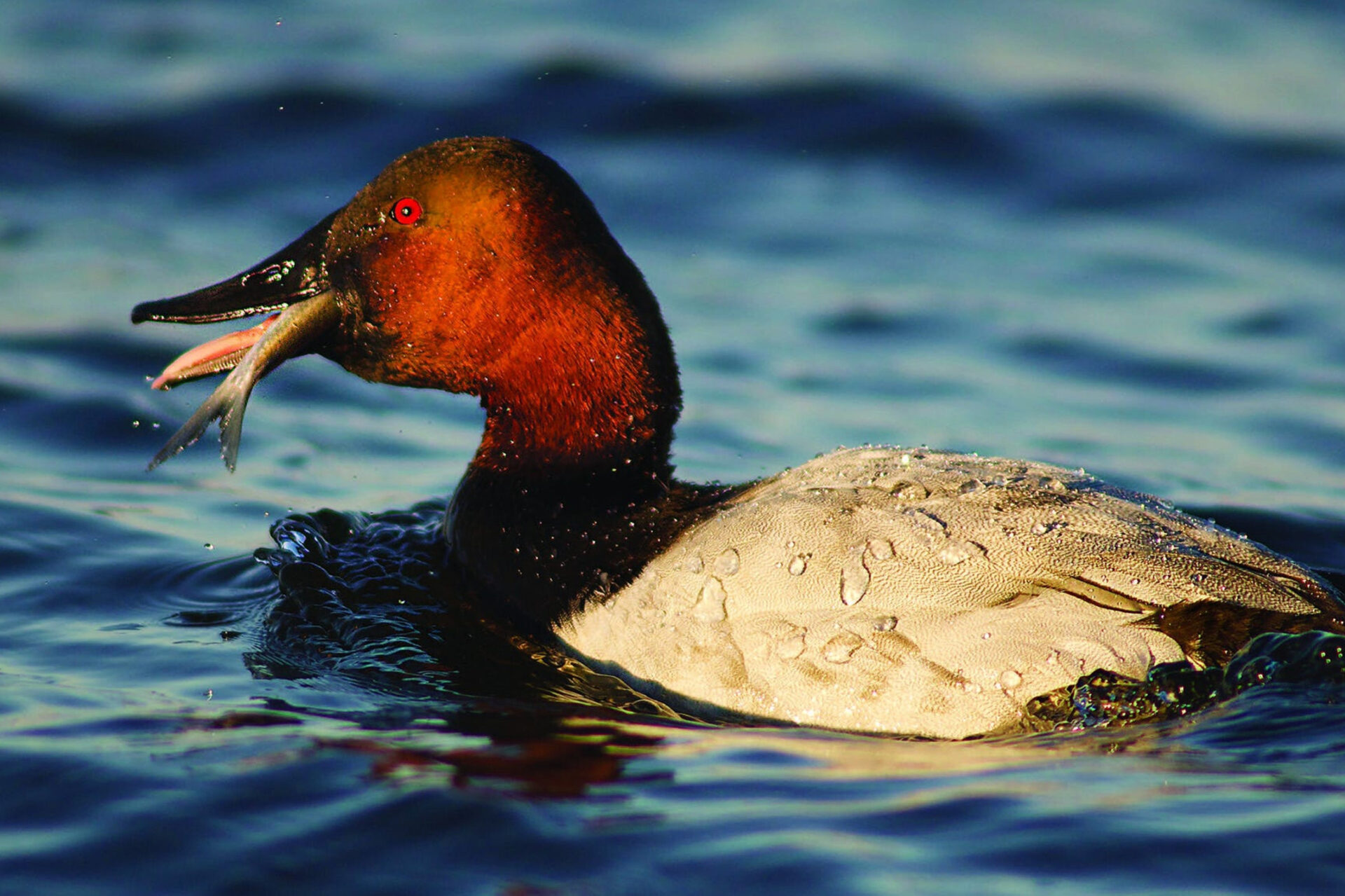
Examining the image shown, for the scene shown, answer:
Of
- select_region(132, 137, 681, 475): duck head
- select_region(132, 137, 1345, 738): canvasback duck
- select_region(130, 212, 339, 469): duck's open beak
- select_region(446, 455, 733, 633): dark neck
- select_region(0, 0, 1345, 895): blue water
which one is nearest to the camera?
select_region(0, 0, 1345, 895): blue water

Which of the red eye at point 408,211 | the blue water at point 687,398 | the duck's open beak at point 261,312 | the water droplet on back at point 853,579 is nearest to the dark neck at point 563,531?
the blue water at point 687,398

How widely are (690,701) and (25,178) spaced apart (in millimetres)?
7191

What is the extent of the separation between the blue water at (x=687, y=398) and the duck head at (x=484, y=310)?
2.51 ft

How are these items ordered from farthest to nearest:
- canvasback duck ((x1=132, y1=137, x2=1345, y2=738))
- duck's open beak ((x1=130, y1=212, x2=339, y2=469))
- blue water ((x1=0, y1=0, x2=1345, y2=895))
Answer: duck's open beak ((x1=130, y1=212, x2=339, y2=469)) < canvasback duck ((x1=132, y1=137, x2=1345, y2=738)) < blue water ((x1=0, y1=0, x2=1345, y2=895))

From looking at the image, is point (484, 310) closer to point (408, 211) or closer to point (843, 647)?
point (408, 211)

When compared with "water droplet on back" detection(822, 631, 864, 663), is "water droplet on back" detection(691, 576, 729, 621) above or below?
above

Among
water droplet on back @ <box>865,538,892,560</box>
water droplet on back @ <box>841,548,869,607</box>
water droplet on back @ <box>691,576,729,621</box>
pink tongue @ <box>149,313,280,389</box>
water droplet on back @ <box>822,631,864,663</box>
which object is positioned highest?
pink tongue @ <box>149,313,280,389</box>

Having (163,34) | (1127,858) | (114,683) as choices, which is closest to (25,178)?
(163,34)

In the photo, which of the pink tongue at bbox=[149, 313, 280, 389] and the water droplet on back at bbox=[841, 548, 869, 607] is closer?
the water droplet on back at bbox=[841, 548, 869, 607]

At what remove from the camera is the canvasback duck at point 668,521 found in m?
4.15

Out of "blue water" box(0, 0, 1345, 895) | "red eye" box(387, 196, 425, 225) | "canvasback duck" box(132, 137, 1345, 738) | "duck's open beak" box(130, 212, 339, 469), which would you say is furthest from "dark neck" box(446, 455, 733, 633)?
"red eye" box(387, 196, 425, 225)

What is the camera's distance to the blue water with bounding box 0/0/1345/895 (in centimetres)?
361

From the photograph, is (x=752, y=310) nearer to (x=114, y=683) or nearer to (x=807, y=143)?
(x=807, y=143)

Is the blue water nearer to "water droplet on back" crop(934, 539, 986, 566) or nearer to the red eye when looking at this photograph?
"water droplet on back" crop(934, 539, 986, 566)
